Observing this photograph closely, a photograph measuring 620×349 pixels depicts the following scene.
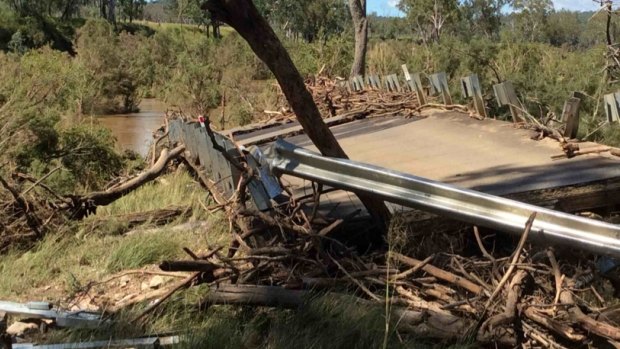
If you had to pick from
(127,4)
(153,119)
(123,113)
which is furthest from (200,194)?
(127,4)

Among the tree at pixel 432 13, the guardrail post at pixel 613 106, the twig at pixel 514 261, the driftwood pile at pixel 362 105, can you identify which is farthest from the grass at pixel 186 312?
the tree at pixel 432 13

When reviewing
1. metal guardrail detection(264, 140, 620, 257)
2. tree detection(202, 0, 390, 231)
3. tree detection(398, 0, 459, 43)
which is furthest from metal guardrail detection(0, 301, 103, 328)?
tree detection(398, 0, 459, 43)

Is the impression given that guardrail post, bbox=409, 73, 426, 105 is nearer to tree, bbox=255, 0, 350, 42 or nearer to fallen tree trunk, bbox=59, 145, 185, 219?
fallen tree trunk, bbox=59, 145, 185, 219

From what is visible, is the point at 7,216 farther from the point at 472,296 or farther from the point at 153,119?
the point at 153,119

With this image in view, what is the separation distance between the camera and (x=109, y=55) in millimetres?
34094

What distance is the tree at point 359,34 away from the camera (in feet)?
50.6

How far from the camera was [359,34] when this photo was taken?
50.8ft

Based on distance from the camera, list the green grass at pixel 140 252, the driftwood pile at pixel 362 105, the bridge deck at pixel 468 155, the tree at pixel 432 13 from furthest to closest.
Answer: the tree at pixel 432 13 < the driftwood pile at pixel 362 105 < the bridge deck at pixel 468 155 < the green grass at pixel 140 252

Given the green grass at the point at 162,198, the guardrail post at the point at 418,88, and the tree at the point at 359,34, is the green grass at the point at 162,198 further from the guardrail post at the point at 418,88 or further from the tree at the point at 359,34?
the tree at the point at 359,34

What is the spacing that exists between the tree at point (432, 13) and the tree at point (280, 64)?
157ft

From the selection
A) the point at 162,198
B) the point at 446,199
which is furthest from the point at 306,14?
the point at 446,199

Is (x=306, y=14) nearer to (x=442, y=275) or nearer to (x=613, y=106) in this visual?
(x=613, y=106)

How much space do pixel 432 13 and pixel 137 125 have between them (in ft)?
118

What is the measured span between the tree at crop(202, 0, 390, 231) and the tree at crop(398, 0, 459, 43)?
48.0 meters
